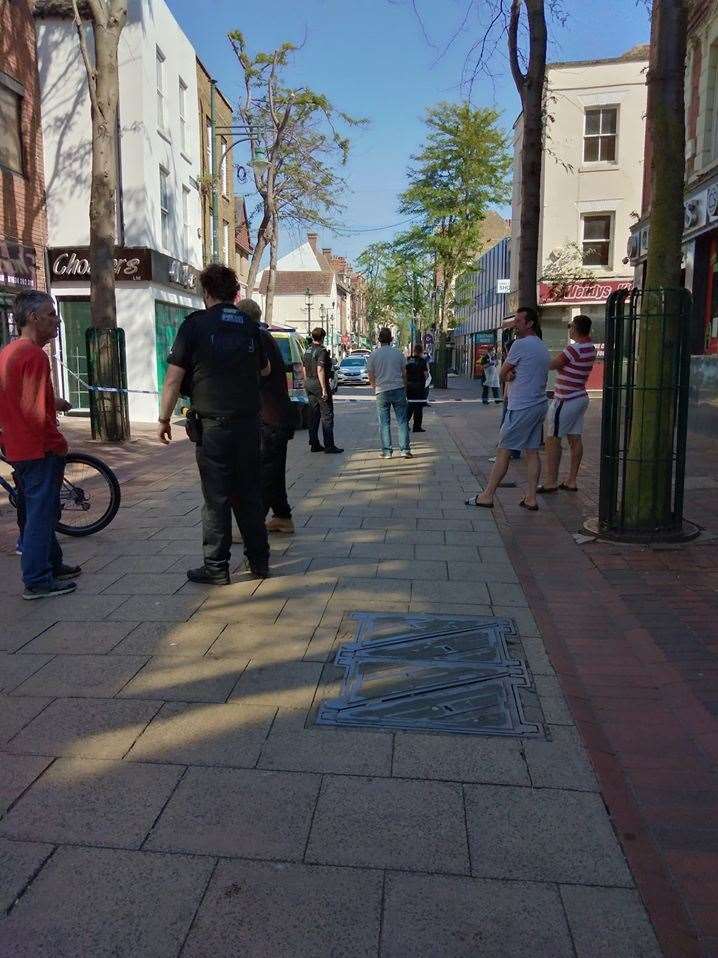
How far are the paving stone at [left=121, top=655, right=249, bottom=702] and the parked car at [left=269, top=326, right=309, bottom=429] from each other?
10.9 m

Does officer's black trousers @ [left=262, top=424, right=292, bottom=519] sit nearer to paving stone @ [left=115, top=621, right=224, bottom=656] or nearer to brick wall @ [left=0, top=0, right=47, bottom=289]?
paving stone @ [left=115, top=621, right=224, bottom=656]

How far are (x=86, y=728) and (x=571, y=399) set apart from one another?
603 cm

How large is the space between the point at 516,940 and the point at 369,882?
443 mm

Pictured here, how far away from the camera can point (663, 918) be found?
85.7 inches

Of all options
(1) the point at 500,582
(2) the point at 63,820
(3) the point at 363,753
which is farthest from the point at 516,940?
(1) the point at 500,582

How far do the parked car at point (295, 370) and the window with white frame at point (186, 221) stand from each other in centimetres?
718

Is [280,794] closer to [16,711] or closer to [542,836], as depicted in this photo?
[542,836]

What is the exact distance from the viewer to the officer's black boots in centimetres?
512

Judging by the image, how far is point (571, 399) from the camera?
8031 millimetres

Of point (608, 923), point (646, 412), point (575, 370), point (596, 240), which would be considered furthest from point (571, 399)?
point (596, 240)

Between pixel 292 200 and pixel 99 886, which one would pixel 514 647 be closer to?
pixel 99 886

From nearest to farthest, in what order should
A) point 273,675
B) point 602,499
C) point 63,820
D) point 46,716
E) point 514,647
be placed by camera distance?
point 63,820
point 46,716
point 273,675
point 514,647
point 602,499

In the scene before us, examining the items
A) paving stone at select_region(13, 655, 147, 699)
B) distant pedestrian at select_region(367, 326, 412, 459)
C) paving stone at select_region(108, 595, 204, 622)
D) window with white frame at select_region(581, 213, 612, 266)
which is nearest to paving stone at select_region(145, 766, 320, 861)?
paving stone at select_region(13, 655, 147, 699)

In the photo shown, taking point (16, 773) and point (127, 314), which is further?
point (127, 314)
